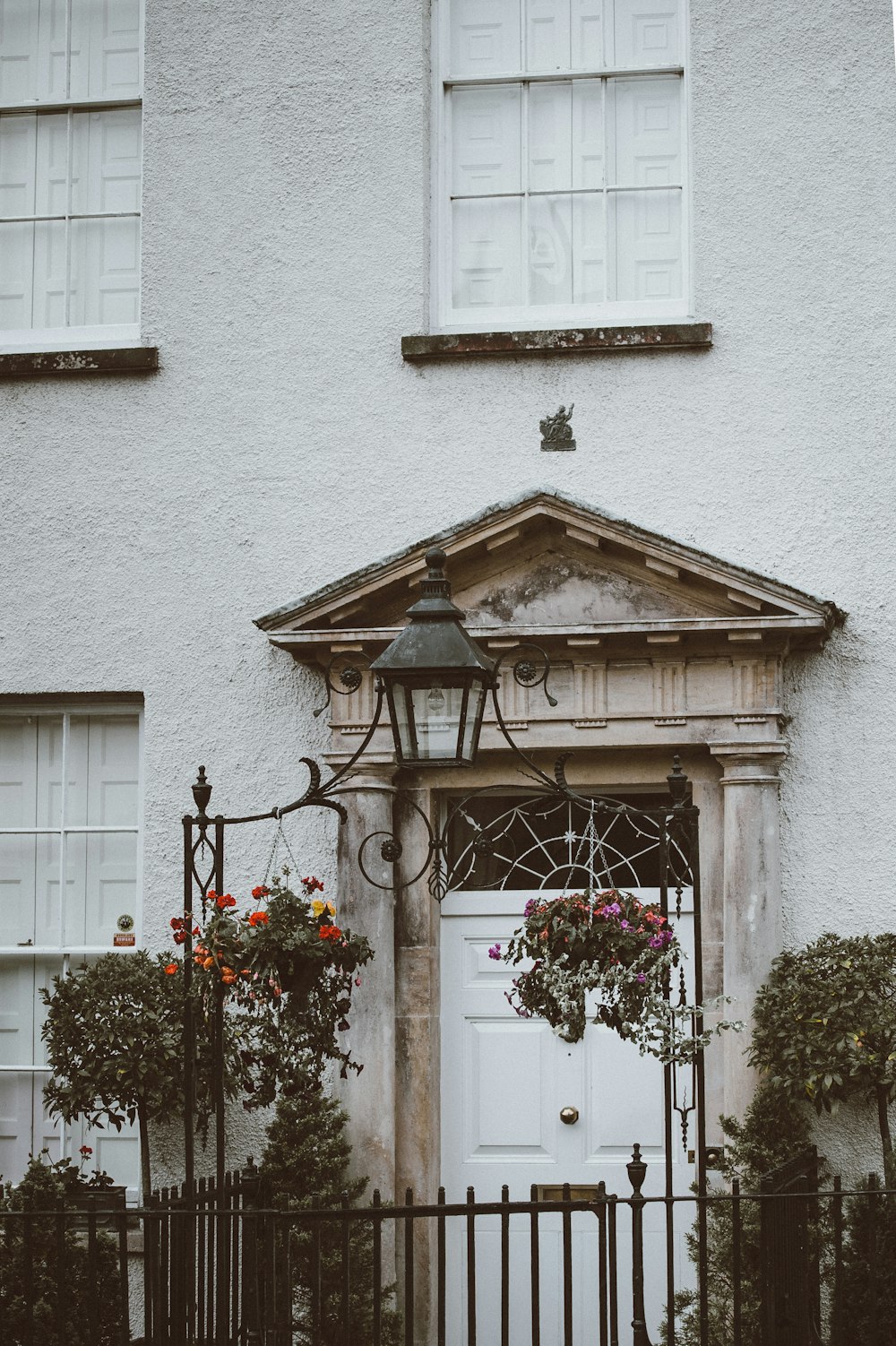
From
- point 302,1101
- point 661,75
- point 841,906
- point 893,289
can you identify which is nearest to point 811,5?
point 661,75

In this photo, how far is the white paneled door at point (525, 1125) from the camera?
762cm

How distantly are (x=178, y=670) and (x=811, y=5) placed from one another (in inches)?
166

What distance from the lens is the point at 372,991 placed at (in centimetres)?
761

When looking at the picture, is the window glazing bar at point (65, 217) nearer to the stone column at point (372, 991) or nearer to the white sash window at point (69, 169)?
the white sash window at point (69, 169)

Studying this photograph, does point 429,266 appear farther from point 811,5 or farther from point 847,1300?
point 847,1300

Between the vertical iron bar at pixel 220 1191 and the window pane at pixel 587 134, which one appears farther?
the window pane at pixel 587 134

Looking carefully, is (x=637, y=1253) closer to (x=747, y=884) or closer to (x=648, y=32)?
(x=747, y=884)

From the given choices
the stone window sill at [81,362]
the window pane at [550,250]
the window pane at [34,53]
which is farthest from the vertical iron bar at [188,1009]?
the window pane at [34,53]

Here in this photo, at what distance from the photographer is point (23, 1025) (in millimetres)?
8188

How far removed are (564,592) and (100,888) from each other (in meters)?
2.60

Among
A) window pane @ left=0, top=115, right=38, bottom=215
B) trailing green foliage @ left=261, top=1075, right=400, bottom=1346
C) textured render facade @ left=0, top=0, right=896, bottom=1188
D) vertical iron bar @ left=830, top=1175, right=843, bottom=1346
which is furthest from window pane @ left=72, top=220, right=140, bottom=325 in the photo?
vertical iron bar @ left=830, top=1175, right=843, bottom=1346

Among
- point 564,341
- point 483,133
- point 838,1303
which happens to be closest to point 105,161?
point 483,133

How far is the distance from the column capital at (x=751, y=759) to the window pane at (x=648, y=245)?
7.20ft

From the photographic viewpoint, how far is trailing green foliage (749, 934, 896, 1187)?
6.77 metres
